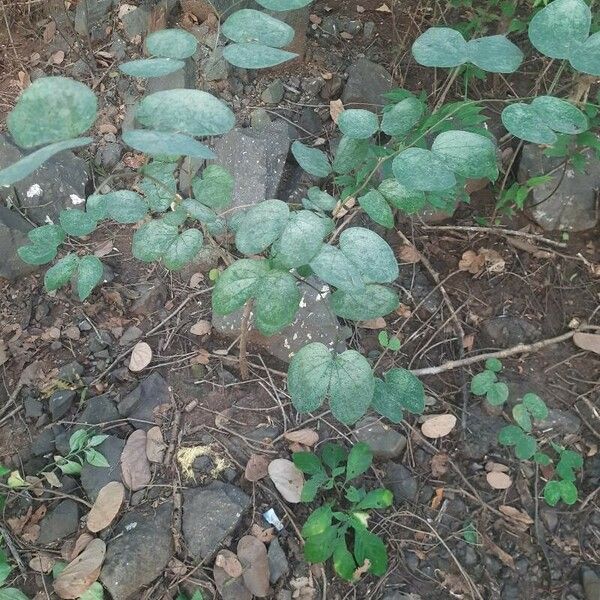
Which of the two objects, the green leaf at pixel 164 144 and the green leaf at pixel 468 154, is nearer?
the green leaf at pixel 164 144

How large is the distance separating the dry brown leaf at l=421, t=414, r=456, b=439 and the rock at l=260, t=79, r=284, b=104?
4.21 ft

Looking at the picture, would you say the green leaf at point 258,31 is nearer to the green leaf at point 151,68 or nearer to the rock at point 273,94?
the green leaf at point 151,68

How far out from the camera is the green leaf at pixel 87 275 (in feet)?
3.49

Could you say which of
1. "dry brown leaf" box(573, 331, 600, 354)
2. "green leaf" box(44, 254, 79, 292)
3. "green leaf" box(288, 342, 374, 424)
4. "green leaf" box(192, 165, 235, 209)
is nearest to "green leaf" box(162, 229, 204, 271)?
"green leaf" box(192, 165, 235, 209)

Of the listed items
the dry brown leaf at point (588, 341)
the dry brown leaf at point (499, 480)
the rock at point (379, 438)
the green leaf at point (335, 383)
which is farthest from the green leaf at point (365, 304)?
the dry brown leaf at point (588, 341)

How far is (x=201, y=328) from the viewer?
172cm

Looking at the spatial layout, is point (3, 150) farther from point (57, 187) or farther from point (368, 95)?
point (368, 95)

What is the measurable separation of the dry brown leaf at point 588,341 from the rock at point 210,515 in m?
1.05

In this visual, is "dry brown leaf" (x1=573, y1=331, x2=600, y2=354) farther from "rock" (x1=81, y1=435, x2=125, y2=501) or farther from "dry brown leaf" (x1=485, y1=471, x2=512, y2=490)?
"rock" (x1=81, y1=435, x2=125, y2=501)

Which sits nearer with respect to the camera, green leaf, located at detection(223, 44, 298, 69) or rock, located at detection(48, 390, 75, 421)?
green leaf, located at detection(223, 44, 298, 69)

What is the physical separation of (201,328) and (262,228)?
850 millimetres

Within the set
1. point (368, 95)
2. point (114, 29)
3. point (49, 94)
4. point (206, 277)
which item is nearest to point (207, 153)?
point (49, 94)

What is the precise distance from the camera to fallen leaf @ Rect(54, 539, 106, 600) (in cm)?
131

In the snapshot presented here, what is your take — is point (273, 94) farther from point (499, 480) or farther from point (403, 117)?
point (499, 480)
